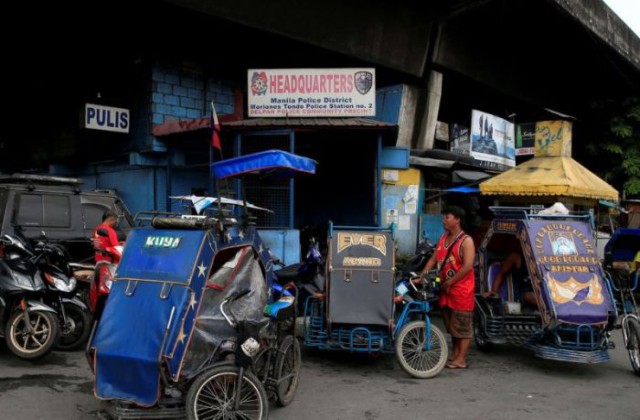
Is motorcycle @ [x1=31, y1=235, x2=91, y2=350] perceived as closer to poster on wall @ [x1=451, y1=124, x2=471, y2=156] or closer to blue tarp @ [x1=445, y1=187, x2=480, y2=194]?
blue tarp @ [x1=445, y1=187, x2=480, y2=194]

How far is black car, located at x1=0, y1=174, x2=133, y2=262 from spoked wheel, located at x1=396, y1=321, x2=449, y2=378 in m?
4.53

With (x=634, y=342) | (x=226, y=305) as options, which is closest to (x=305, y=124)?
(x=634, y=342)

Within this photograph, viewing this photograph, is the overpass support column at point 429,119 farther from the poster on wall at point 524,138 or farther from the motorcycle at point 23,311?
the motorcycle at point 23,311

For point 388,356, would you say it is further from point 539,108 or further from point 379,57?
point 539,108

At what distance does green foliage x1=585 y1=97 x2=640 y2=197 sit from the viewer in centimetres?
1956

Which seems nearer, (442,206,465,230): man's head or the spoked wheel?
the spoked wheel

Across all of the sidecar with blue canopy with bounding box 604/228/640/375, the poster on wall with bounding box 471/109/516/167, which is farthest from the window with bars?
the poster on wall with bounding box 471/109/516/167

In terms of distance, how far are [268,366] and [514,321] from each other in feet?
12.2

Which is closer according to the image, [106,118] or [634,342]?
[634,342]

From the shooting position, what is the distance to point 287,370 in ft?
16.9

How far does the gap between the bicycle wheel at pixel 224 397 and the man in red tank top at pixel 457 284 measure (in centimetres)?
308

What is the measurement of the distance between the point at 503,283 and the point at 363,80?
5414 mm

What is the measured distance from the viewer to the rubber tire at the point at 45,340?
610 cm

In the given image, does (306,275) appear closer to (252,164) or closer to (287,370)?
(252,164)
